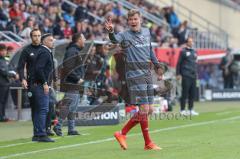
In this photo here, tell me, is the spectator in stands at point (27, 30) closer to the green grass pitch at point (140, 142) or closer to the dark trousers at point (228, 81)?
the green grass pitch at point (140, 142)

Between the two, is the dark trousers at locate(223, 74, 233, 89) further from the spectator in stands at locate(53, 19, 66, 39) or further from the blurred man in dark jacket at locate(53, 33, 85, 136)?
the blurred man in dark jacket at locate(53, 33, 85, 136)

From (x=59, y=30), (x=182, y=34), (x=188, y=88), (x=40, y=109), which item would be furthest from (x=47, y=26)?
(x=40, y=109)

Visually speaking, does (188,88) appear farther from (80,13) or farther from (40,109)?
(80,13)

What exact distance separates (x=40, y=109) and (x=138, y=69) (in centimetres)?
230

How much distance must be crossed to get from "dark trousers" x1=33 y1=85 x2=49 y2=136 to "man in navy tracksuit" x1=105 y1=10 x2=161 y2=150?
189 cm

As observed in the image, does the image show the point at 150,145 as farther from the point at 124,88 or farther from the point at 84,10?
the point at 84,10

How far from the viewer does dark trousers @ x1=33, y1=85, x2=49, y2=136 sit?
14.1 metres

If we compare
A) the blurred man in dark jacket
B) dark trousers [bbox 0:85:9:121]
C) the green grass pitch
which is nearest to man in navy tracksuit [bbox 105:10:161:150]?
the green grass pitch

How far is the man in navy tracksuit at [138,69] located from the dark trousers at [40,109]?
1.89m

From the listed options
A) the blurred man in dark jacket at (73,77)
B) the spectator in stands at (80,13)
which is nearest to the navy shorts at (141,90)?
the blurred man in dark jacket at (73,77)

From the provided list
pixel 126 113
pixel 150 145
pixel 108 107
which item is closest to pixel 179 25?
pixel 126 113

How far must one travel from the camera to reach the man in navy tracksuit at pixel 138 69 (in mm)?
12438

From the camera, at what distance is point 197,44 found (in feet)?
117

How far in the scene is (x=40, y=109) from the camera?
46.1 ft
